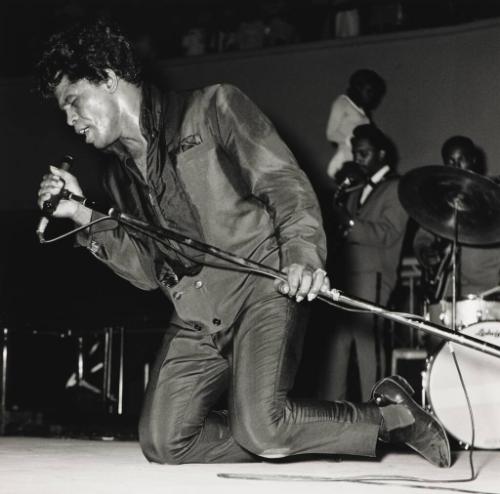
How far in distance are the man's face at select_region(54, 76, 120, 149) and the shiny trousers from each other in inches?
26.9

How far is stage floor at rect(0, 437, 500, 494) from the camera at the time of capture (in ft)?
8.76

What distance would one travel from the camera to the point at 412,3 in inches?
285

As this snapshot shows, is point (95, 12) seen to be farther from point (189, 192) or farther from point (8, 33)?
point (189, 192)

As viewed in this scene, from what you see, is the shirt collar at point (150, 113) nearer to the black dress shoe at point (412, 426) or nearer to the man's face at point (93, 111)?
the man's face at point (93, 111)

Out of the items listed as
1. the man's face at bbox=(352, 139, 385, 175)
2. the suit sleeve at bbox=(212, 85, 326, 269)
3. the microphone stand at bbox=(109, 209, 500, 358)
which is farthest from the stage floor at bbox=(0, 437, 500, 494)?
the man's face at bbox=(352, 139, 385, 175)

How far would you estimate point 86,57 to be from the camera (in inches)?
121

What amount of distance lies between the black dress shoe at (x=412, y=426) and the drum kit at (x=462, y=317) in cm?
128

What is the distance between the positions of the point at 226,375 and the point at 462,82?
4284mm

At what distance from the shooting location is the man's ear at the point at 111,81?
3.08m

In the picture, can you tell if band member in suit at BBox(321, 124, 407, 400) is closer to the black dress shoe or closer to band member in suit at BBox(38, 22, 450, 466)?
the black dress shoe

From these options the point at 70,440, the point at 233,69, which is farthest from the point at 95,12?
the point at 70,440

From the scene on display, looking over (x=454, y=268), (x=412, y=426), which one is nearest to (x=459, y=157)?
(x=454, y=268)

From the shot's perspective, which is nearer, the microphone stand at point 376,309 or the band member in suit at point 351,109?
the microphone stand at point 376,309

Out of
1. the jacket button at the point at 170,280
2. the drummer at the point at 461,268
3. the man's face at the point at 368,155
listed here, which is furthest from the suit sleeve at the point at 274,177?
the man's face at the point at 368,155
